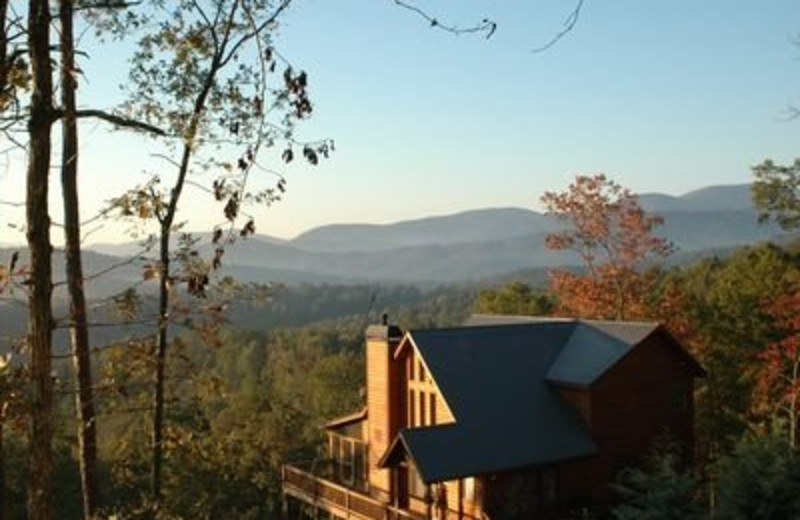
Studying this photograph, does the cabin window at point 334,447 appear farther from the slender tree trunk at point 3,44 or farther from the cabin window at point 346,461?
the slender tree trunk at point 3,44

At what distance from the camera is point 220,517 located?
122ft

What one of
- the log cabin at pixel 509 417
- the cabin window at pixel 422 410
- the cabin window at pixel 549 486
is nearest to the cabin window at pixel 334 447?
the log cabin at pixel 509 417

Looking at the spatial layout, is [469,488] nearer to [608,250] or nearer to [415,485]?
[415,485]

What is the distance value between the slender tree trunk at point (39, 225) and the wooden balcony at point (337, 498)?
1537 cm

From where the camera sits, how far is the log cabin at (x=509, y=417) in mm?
21750

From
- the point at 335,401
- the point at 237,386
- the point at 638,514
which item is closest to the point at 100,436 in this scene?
the point at 335,401

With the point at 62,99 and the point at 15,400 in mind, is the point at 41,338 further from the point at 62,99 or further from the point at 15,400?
the point at 62,99

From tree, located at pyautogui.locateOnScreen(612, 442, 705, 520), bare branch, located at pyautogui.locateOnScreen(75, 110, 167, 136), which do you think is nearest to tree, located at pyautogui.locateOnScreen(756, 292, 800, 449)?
tree, located at pyautogui.locateOnScreen(612, 442, 705, 520)

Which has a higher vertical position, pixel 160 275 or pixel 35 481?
pixel 160 275

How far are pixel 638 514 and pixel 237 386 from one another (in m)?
93.1

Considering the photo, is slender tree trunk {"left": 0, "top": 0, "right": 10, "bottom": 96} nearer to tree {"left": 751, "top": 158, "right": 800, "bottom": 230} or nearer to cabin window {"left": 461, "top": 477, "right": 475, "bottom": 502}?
cabin window {"left": 461, "top": 477, "right": 475, "bottom": 502}

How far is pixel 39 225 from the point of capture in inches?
265

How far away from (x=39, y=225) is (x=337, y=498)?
19.8 m

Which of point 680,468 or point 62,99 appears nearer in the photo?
point 62,99
